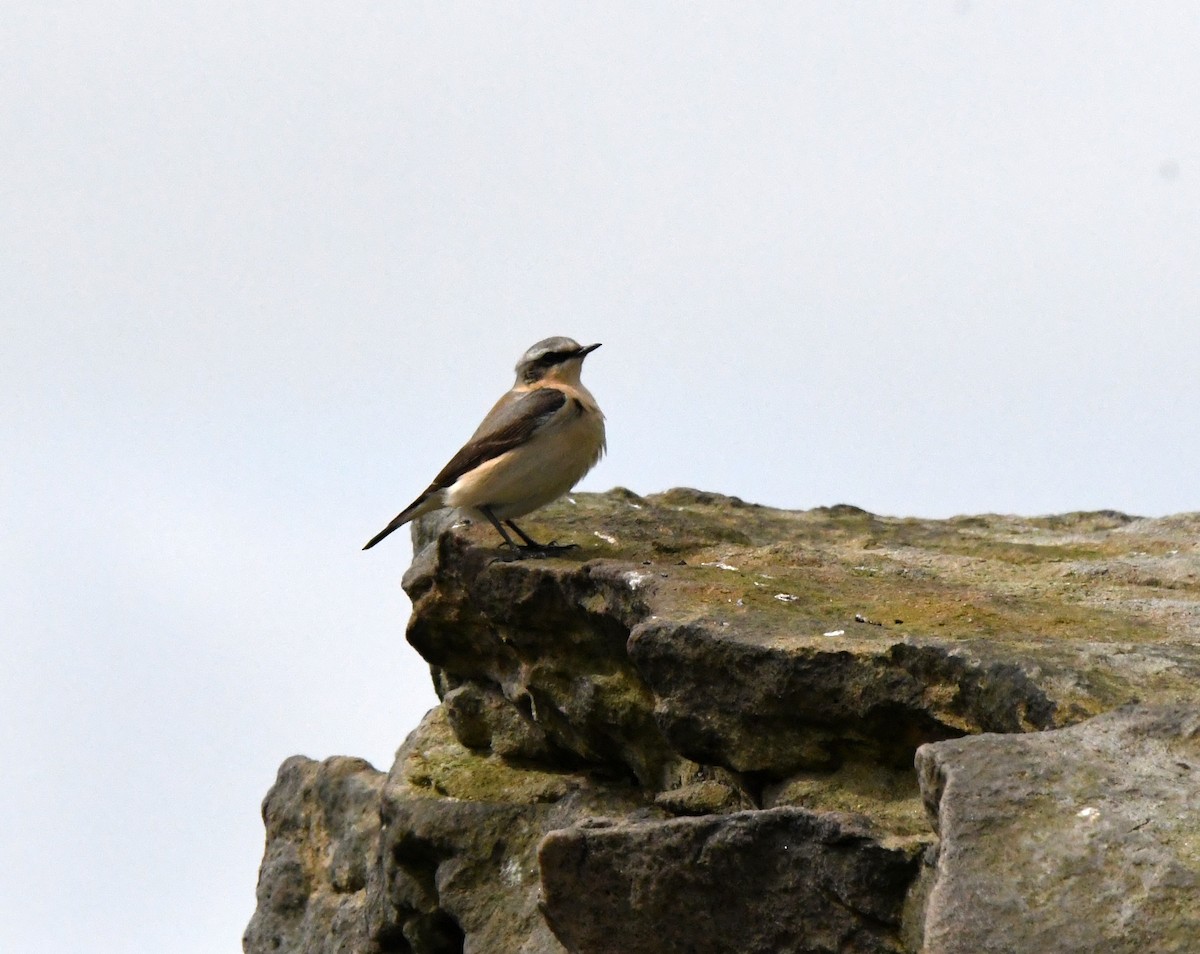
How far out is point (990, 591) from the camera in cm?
841

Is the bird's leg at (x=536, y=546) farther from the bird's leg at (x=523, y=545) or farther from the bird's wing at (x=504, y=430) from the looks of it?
the bird's wing at (x=504, y=430)

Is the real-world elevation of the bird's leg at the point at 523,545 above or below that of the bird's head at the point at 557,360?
below

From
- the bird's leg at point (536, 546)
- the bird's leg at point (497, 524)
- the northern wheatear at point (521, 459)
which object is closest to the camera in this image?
the bird's leg at point (536, 546)

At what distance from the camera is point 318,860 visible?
10430 millimetres

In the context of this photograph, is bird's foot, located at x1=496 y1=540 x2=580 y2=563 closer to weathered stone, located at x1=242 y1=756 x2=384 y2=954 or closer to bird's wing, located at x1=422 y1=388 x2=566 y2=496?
bird's wing, located at x1=422 y1=388 x2=566 y2=496

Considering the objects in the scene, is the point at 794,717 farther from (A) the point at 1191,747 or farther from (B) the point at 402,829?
(B) the point at 402,829

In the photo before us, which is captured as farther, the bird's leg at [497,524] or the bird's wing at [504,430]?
the bird's wing at [504,430]

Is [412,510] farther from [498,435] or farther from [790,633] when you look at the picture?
[790,633]

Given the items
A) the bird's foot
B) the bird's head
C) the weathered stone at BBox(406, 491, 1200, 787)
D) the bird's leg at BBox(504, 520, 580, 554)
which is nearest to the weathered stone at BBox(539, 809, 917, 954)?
the weathered stone at BBox(406, 491, 1200, 787)

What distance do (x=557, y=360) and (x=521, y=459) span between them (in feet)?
5.80

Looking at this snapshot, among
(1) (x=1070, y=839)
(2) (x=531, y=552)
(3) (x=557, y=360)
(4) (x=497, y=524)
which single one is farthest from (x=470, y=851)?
(3) (x=557, y=360)

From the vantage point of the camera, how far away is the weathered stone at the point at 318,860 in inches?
389

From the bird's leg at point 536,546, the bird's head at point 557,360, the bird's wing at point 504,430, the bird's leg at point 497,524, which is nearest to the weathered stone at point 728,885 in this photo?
the bird's leg at point 536,546

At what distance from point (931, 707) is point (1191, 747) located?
122 cm
